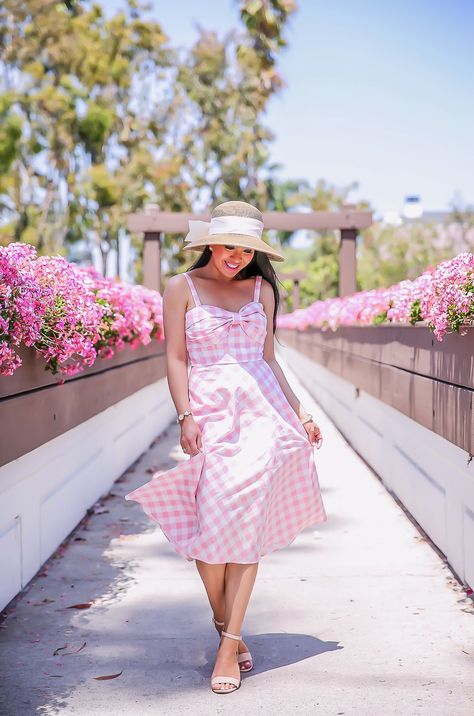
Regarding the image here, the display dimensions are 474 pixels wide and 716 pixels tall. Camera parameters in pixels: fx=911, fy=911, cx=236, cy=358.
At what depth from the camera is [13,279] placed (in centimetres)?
380

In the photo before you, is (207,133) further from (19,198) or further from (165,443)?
(165,443)

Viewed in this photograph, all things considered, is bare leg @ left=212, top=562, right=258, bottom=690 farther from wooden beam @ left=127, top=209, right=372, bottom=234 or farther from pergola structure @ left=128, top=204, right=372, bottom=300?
wooden beam @ left=127, top=209, right=372, bottom=234

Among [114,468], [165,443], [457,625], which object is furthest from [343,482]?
[457,625]

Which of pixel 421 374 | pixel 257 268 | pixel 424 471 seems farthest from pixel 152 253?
pixel 257 268

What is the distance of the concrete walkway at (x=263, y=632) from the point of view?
10.8ft

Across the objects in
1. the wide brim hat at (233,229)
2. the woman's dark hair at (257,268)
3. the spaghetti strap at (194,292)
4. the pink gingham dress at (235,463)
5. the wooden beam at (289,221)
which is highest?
the wooden beam at (289,221)

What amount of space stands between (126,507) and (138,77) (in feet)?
123

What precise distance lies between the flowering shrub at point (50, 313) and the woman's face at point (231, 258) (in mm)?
836

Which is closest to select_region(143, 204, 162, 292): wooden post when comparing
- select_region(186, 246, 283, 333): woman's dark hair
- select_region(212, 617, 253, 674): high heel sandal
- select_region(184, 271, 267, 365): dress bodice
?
select_region(186, 246, 283, 333): woman's dark hair

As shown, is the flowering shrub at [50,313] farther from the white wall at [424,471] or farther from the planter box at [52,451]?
the white wall at [424,471]

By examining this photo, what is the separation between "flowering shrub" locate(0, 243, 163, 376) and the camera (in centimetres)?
380

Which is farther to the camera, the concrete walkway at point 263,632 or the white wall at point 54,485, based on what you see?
the white wall at point 54,485

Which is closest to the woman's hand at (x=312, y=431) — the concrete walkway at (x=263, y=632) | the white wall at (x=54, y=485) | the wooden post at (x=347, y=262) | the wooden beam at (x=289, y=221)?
the concrete walkway at (x=263, y=632)

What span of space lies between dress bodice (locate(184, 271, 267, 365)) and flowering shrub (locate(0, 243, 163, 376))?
73 centimetres
